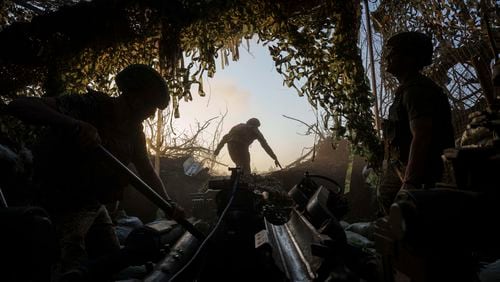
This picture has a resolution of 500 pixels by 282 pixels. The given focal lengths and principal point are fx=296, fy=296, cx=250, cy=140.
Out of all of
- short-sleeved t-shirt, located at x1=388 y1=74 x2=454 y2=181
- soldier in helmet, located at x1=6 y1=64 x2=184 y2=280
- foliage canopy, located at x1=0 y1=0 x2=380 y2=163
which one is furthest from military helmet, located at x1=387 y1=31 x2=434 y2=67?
soldier in helmet, located at x1=6 y1=64 x2=184 y2=280

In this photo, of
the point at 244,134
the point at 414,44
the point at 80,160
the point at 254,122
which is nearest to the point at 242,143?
the point at 244,134

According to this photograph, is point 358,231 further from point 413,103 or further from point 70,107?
point 70,107

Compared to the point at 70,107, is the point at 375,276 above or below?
below

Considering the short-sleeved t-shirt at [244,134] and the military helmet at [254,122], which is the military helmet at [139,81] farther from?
the military helmet at [254,122]

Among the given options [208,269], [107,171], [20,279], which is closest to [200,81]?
[107,171]

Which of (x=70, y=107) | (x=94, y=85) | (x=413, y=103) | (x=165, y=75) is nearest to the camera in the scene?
(x=70, y=107)

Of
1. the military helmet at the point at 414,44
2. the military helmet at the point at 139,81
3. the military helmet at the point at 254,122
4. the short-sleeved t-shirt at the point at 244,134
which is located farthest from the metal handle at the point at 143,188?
the military helmet at the point at 254,122

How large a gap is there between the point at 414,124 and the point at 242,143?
7.85 meters

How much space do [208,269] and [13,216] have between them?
1.91m

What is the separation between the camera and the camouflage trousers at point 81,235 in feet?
6.84

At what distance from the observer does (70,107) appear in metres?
2.18

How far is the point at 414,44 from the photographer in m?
2.78

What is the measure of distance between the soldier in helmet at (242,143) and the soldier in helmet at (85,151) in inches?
292

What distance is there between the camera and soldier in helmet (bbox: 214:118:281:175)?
33.2 ft
